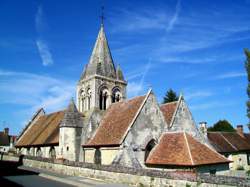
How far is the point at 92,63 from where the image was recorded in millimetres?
36312

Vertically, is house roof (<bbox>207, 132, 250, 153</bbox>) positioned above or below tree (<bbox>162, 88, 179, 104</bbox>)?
below

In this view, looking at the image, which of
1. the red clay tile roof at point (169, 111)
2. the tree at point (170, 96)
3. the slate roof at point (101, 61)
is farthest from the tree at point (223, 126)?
the red clay tile roof at point (169, 111)

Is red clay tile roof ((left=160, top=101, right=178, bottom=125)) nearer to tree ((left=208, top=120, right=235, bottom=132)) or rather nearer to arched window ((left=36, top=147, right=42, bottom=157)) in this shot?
arched window ((left=36, top=147, right=42, bottom=157))

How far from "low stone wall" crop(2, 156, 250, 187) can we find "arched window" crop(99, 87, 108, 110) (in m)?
8.63

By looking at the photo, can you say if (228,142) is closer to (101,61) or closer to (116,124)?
(101,61)

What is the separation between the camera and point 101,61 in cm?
3600

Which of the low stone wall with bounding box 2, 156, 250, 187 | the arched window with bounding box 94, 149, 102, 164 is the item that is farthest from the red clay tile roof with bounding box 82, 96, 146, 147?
the low stone wall with bounding box 2, 156, 250, 187

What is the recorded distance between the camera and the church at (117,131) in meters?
23.5

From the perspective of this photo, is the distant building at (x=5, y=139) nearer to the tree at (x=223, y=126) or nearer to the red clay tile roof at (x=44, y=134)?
the red clay tile roof at (x=44, y=134)

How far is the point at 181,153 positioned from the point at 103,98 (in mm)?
14546

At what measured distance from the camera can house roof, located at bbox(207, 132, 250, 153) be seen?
136ft

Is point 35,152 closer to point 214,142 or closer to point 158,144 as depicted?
point 158,144

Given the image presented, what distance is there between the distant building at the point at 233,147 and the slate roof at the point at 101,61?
16113 mm

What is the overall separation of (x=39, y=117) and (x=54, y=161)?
21323 millimetres
